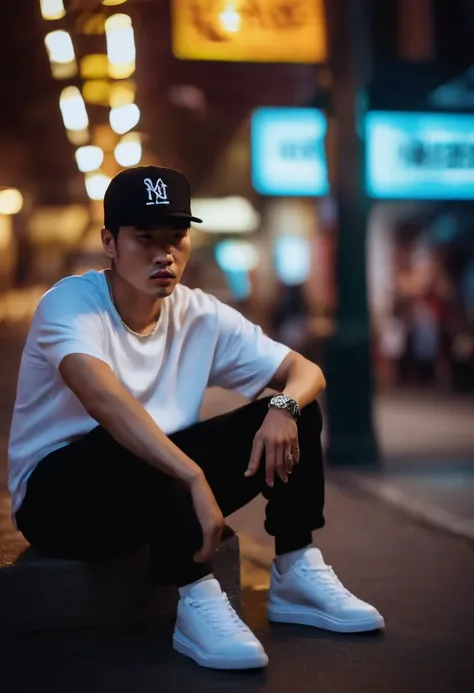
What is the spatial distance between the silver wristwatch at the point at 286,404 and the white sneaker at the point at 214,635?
22.4 inches

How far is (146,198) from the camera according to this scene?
9.18 feet

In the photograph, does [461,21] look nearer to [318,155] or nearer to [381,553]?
[318,155]

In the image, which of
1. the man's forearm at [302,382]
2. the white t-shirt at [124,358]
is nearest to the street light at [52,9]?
the white t-shirt at [124,358]

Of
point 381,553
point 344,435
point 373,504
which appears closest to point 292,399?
point 381,553

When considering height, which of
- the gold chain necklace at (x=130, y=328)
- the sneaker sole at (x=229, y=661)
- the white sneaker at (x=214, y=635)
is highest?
the gold chain necklace at (x=130, y=328)

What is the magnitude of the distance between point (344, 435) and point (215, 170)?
12.1 metres

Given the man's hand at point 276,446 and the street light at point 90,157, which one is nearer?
the man's hand at point 276,446

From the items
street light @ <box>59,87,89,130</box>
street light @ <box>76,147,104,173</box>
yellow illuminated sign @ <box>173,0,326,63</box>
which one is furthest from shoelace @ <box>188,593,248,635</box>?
street light @ <box>76,147,104,173</box>

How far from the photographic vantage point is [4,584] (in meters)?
2.95

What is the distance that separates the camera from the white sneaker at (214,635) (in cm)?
261

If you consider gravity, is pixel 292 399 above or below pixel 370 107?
below

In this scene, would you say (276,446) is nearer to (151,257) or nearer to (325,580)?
(325,580)

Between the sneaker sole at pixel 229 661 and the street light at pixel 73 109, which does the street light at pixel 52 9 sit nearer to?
the street light at pixel 73 109

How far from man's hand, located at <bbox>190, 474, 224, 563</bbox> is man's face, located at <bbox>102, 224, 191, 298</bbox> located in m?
0.65
